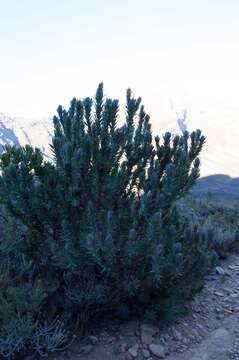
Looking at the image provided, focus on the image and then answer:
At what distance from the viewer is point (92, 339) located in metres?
4.17

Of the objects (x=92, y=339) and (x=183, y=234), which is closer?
(x=92, y=339)

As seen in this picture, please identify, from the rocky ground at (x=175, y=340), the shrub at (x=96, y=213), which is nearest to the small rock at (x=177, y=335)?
the rocky ground at (x=175, y=340)

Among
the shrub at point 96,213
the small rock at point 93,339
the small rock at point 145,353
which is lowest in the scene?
the small rock at point 145,353

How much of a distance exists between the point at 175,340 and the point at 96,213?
1749 millimetres

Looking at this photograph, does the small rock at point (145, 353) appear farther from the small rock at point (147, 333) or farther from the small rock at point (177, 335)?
the small rock at point (177, 335)

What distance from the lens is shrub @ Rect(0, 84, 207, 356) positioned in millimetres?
3943

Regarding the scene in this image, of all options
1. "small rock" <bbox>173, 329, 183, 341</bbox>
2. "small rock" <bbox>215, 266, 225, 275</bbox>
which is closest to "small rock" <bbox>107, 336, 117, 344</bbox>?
"small rock" <bbox>173, 329, 183, 341</bbox>

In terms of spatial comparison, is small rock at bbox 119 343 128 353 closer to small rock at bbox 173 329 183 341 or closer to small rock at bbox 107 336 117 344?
small rock at bbox 107 336 117 344

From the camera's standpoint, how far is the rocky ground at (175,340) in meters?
4.00

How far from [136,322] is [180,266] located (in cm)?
107

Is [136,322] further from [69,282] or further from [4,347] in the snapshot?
[4,347]

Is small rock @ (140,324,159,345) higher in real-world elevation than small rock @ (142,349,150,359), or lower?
higher

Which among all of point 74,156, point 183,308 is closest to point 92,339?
point 183,308

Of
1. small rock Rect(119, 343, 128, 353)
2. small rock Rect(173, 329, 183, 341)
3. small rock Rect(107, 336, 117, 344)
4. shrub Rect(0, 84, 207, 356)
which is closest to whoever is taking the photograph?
shrub Rect(0, 84, 207, 356)
